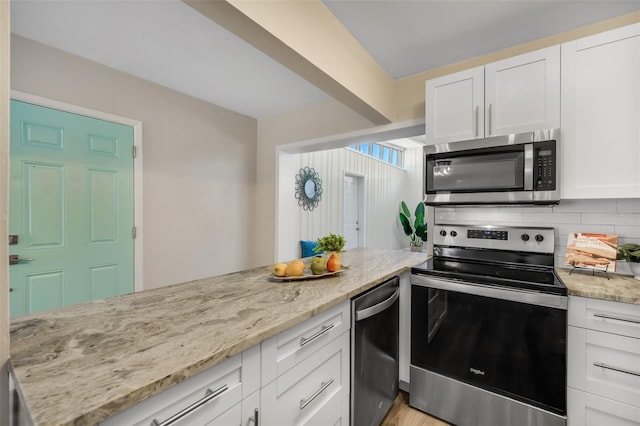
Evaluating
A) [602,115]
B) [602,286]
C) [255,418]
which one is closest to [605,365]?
[602,286]

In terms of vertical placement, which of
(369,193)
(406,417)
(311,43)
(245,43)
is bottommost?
(406,417)

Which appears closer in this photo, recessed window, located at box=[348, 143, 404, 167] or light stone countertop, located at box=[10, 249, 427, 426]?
light stone countertop, located at box=[10, 249, 427, 426]

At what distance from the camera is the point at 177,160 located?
2.94 metres

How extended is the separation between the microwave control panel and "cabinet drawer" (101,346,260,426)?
6.03 ft

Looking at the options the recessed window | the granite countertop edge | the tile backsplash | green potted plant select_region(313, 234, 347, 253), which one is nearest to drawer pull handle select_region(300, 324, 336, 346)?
the granite countertop edge

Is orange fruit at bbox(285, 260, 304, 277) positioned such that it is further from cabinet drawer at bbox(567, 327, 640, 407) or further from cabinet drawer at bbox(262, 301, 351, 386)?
cabinet drawer at bbox(567, 327, 640, 407)

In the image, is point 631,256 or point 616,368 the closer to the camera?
point 616,368

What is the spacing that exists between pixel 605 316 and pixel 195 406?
1807 millimetres

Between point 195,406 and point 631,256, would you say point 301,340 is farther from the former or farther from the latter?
point 631,256

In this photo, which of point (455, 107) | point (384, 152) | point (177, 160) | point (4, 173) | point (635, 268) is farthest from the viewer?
point (384, 152)

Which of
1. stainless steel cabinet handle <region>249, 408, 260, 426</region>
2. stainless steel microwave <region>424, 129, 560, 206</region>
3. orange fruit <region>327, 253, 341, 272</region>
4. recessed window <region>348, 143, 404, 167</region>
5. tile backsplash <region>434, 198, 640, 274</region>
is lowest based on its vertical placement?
stainless steel cabinet handle <region>249, 408, 260, 426</region>

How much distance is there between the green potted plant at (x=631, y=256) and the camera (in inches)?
64.2

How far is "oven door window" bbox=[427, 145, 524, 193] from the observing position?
1.79m

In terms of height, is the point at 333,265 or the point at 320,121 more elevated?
the point at 320,121
